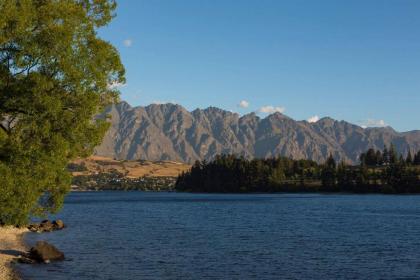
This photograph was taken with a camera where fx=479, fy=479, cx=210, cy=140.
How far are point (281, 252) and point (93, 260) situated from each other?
26.9 m

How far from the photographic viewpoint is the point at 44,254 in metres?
60.6

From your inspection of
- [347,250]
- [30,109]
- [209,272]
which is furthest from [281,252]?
[30,109]

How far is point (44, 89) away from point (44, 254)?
123ft

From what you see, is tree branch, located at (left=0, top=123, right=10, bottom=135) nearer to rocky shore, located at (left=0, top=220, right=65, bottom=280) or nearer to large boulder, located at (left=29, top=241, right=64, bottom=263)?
rocky shore, located at (left=0, top=220, right=65, bottom=280)

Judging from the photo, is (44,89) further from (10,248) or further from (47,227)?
(47,227)

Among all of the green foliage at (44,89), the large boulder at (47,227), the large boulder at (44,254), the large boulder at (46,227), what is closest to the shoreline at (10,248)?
the large boulder at (46,227)

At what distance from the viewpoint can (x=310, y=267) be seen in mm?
57969

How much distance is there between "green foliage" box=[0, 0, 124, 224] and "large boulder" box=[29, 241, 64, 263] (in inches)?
1126

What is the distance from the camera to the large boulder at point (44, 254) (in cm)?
6015

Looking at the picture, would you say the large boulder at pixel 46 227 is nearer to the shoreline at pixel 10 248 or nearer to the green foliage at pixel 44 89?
the shoreline at pixel 10 248

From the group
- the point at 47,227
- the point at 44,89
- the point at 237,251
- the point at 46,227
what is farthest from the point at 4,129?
the point at 47,227

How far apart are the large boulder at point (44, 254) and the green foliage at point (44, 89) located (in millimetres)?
28594

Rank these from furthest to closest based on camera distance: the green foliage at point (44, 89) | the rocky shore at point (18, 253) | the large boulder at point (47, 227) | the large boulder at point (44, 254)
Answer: the large boulder at point (47, 227) < the large boulder at point (44, 254) < the rocky shore at point (18, 253) < the green foliage at point (44, 89)

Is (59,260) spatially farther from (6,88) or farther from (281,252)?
(6,88)
